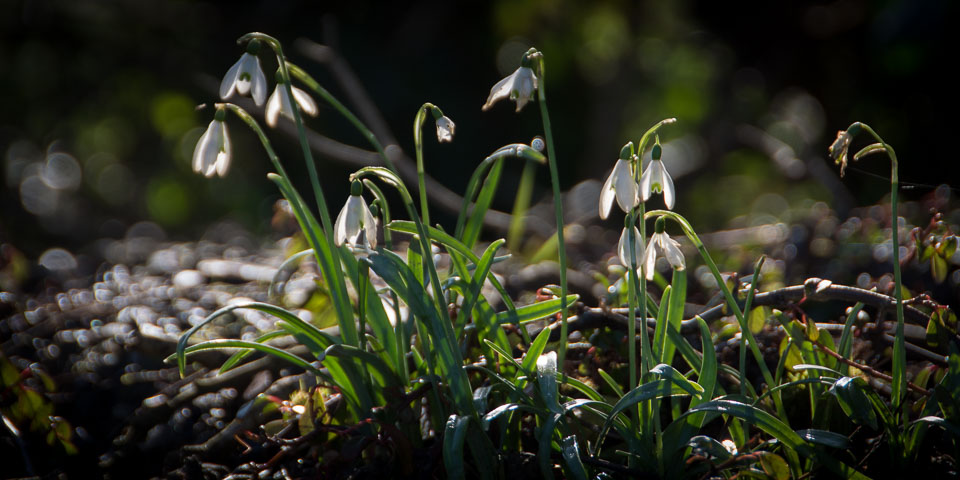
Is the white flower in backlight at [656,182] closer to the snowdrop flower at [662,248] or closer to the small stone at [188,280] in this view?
the snowdrop flower at [662,248]

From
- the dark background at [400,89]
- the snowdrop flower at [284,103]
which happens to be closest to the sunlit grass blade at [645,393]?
the snowdrop flower at [284,103]

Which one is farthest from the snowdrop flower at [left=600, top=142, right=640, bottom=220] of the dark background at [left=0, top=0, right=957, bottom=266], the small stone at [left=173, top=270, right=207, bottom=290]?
the dark background at [left=0, top=0, right=957, bottom=266]

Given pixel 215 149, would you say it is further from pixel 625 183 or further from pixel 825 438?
pixel 825 438

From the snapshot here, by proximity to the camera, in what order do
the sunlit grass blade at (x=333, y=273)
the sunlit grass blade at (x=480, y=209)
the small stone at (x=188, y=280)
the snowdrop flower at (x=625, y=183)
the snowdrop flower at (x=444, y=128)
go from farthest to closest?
the small stone at (x=188, y=280)
the sunlit grass blade at (x=480, y=209)
the sunlit grass blade at (x=333, y=273)
the snowdrop flower at (x=444, y=128)
the snowdrop flower at (x=625, y=183)

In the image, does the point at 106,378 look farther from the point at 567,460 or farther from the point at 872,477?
the point at 872,477

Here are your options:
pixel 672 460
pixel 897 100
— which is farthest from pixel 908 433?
pixel 897 100

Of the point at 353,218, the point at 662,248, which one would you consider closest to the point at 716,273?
the point at 662,248

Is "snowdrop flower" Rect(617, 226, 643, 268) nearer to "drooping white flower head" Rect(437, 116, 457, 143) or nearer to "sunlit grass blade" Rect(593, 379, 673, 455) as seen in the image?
"sunlit grass blade" Rect(593, 379, 673, 455)
